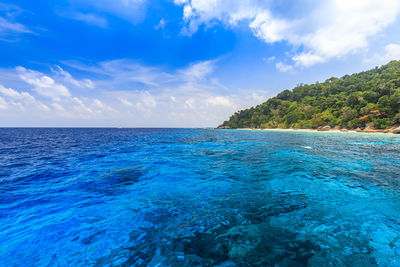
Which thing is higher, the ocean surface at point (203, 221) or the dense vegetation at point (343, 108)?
the dense vegetation at point (343, 108)

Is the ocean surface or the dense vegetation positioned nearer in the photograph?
the ocean surface

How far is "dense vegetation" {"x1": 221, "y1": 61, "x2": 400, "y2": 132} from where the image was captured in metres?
63.8

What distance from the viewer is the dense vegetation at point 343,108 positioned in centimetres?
6384

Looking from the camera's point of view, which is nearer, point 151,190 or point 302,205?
point 302,205

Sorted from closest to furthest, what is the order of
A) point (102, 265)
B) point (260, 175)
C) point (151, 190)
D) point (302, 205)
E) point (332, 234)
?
1. point (102, 265)
2. point (332, 234)
3. point (302, 205)
4. point (151, 190)
5. point (260, 175)

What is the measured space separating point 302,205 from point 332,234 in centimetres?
196

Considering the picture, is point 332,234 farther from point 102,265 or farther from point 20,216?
point 20,216

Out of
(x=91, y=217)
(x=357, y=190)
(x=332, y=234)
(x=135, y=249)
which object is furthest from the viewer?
(x=357, y=190)

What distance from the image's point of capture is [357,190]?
8195 millimetres

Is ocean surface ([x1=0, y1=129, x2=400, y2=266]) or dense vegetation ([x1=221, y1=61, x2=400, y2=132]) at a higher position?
dense vegetation ([x1=221, y1=61, x2=400, y2=132])

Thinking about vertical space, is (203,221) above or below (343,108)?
below

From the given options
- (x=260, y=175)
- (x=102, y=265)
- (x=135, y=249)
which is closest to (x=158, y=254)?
(x=135, y=249)

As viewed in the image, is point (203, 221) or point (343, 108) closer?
point (203, 221)

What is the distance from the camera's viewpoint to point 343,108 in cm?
7712
